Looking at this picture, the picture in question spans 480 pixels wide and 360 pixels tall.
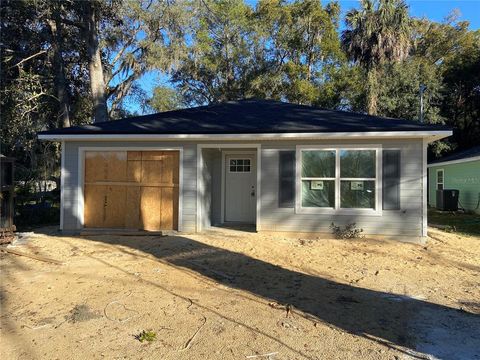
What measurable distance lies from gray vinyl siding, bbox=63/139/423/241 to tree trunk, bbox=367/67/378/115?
1342 centimetres

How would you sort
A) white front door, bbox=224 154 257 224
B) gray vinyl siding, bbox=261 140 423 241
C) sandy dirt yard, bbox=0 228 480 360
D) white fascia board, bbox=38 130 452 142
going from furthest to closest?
1. white front door, bbox=224 154 257 224
2. gray vinyl siding, bbox=261 140 423 241
3. white fascia board, bbox=38 130 452 142
4. sandy dirt yard, bbox=0 228 480 360

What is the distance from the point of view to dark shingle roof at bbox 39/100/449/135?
10.3 m

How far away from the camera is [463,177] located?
19.6 metres

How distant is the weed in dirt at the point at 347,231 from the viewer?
33.4ft

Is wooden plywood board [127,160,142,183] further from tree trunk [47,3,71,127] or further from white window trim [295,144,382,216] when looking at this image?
tree trunk [47,3,71,127]

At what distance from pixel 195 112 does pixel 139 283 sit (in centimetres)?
762

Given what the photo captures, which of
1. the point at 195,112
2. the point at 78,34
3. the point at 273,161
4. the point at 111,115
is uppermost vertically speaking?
the point at 78,34

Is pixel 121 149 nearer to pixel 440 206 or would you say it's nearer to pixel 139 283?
pixel 139 283

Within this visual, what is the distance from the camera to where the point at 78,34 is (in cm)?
2028

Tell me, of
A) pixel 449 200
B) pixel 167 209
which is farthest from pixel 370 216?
pixel 449 200

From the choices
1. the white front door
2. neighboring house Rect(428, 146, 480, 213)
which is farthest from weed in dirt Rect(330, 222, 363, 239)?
neighboring house Rect(428, 146, 480, 213)

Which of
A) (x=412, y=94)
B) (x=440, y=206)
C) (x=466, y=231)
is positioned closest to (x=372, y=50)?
(x=412, y=94)

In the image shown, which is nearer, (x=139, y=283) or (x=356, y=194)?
(x=139, y=283)

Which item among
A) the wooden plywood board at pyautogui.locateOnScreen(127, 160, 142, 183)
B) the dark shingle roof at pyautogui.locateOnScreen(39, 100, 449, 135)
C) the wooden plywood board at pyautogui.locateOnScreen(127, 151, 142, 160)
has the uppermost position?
the dark shingle roof at pyautogui.locateOnScreen(39, 100, 449, 135)
